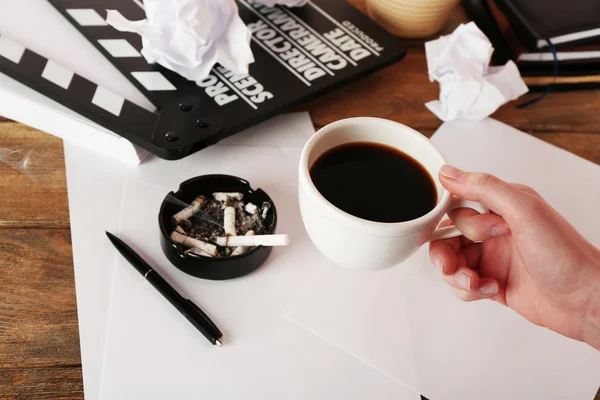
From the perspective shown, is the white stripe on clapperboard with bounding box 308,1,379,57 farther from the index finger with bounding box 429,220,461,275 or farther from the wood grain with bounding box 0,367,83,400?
the wood grain with bounding box 0,367,83,400

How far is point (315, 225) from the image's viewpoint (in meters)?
0.57

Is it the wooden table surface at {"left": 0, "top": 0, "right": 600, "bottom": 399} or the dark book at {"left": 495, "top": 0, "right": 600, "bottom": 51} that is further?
the dark book at {"left": 495, "top": 0, "right": 600, "bottom": 51}

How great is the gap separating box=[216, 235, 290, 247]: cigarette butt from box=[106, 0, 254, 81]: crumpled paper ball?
0.96 feet

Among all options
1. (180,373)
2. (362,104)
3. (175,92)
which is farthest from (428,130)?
(180,373)

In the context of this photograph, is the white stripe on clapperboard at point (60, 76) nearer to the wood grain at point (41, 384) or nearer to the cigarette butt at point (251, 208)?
the cigarette butt at point (251, 208)

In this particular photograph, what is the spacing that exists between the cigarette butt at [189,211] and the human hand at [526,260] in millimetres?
298

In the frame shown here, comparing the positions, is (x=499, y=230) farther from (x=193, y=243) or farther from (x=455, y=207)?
(x=193, y=243)

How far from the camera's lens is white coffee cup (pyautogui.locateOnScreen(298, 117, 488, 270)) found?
53 cm

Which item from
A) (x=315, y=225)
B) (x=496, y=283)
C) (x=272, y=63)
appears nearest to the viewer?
(x=315, y=225)

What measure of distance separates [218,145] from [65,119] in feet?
0.71

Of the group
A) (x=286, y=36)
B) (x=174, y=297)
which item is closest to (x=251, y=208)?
(x=174, y=297)

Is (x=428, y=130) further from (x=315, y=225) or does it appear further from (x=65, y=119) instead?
(x=65, y=119)

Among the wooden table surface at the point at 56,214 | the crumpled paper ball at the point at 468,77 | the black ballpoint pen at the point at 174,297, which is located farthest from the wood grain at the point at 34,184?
the crumpled paper ball at the point at 468,77

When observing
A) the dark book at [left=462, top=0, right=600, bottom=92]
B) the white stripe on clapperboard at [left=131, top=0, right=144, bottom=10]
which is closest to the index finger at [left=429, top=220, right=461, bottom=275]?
the dark book at [left=462, top=0, right=600, bottom=92]
